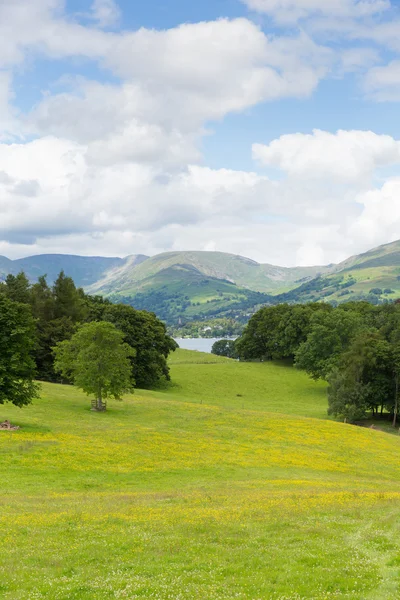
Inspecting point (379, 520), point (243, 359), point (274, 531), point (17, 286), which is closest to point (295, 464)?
point (379, 520)

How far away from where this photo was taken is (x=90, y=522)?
23.2 m

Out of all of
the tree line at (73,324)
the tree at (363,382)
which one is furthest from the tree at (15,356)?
the tree at (363,382)

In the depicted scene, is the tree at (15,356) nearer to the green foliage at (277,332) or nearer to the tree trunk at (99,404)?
the tree trunk at (99,404)

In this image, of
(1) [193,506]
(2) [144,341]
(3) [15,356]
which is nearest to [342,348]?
(2) [144,341]

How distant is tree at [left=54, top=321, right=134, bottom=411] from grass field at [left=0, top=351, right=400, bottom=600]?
3.45m

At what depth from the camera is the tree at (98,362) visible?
208ft

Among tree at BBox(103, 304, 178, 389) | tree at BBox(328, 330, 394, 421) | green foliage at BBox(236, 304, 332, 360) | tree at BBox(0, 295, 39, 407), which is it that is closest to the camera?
tree at BBox(0, 295, 39, 407)

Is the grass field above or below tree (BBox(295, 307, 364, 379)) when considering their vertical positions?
below

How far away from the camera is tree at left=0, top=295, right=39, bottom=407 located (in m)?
48.0

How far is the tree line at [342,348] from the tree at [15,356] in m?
54.1

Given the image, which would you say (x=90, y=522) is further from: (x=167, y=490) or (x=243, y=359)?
(x=243, y=359)

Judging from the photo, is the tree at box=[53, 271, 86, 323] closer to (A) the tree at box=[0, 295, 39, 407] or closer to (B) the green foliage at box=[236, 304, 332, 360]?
(A) the tree at box=[0, 295, 39, 407]

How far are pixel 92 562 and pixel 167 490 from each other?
619 inches

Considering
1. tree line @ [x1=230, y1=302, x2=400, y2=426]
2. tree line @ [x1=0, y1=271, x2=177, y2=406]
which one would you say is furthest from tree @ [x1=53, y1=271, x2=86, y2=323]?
tree line @ [x1=230, y1=302, x2=400, y2=426]
